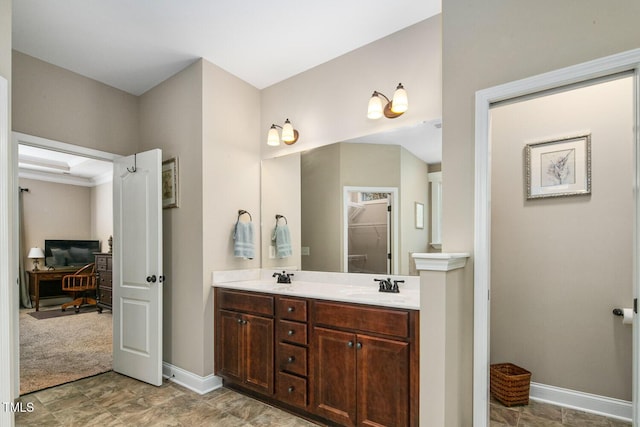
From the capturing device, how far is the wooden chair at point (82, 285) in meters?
6.05

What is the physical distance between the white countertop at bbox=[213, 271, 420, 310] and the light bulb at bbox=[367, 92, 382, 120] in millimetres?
1246

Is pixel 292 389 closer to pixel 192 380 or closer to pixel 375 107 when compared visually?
pixel 192 380

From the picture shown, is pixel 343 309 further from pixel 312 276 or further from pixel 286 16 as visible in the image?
pixel 286 16

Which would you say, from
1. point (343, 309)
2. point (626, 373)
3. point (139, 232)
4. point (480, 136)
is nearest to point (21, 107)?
point (139, 232)

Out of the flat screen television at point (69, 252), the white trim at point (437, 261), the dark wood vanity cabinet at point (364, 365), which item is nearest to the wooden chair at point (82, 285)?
the flat screen television at point (69, 252)

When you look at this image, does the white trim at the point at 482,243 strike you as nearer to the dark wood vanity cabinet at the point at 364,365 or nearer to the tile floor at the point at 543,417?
the dark wood vanity cabinet at the point at 364,365

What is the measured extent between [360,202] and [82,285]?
620 cm

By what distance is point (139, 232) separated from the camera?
3062mm

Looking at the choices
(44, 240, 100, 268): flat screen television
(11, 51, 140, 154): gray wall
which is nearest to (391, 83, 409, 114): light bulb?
(11, 51, 140, 154): gray wall

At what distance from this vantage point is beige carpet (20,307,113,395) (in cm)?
310

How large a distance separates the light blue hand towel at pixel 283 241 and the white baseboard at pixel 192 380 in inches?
48.1

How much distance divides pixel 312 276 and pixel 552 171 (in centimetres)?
209

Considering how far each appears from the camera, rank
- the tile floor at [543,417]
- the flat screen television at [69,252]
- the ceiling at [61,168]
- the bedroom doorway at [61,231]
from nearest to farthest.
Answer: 1. the tile floor at [543,417]
2. the bedroom doorway at [61,231]
3. the ceiling at [61,168]
4. the flat screen television at [69,252]

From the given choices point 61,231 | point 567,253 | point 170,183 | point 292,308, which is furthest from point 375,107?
point 61,231
